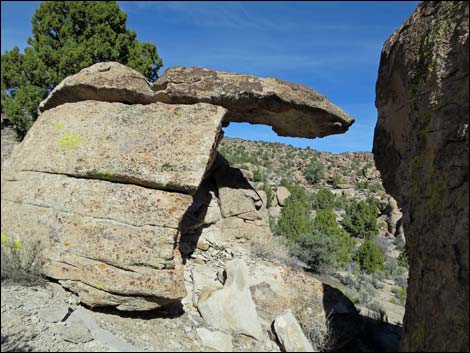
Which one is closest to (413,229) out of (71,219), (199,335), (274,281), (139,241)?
(274,281)

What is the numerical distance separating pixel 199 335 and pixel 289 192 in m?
22.0

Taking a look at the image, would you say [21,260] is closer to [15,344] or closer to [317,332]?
[15,344]

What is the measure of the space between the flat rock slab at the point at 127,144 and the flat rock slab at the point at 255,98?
82 centimetres

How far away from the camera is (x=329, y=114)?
328 inches

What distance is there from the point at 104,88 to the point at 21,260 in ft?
12.1

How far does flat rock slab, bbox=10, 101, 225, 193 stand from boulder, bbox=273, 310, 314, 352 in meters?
2.59

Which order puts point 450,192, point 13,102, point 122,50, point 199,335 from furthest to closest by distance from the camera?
point 122,50
point 13,102
point 199,335
point 450,192

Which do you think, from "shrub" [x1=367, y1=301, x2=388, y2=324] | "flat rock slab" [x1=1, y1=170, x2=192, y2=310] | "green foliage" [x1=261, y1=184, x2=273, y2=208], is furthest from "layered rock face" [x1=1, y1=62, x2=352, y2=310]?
"green foliage" [x1=261, y1=184, x2=273, y2=208]

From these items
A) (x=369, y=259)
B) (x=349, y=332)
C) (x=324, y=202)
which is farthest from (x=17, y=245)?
(x=324, y=202)

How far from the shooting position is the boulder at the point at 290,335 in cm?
507

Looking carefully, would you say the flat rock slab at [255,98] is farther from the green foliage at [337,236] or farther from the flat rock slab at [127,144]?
the green foliage at [337,236]

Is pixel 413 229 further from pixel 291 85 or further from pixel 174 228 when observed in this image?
pixel 291 85

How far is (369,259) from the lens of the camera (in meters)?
14.8

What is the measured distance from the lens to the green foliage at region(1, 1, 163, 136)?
39.1ft
